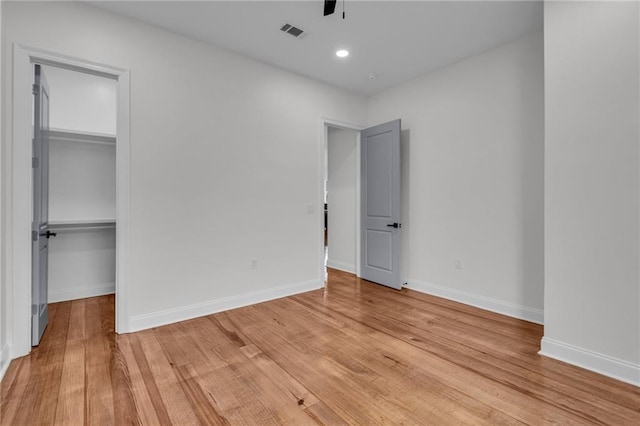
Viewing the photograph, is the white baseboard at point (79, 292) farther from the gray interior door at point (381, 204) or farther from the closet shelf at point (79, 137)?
the gray interior door at point (381, 204)

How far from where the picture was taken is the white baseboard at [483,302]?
302 cm

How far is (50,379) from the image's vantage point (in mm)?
2008

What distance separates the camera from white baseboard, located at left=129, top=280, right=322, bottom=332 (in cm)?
283

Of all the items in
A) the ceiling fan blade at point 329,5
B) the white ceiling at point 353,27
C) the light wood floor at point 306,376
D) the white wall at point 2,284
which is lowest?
the light wood floor at point 306,376

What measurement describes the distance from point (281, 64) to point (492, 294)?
371cm

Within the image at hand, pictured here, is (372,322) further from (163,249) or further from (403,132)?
(403,132)

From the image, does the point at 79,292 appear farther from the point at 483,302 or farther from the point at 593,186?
the point at 593,186

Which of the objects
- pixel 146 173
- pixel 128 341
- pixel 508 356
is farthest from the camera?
pixel 146 173

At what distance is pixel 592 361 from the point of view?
2.14m

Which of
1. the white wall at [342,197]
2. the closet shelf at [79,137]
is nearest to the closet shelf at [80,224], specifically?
the closet shelf at [79,137]

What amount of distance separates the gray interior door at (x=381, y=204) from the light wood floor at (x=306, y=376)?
1224mm

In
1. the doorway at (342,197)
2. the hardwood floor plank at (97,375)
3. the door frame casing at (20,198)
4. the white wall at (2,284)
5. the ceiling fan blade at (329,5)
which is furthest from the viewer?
the doorway at (342,197)

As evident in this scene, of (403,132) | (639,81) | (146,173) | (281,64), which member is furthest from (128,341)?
(639,81)

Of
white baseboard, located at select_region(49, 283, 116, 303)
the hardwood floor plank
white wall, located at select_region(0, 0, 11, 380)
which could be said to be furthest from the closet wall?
white wall, located at select_region(0, 0, 11, 380)
